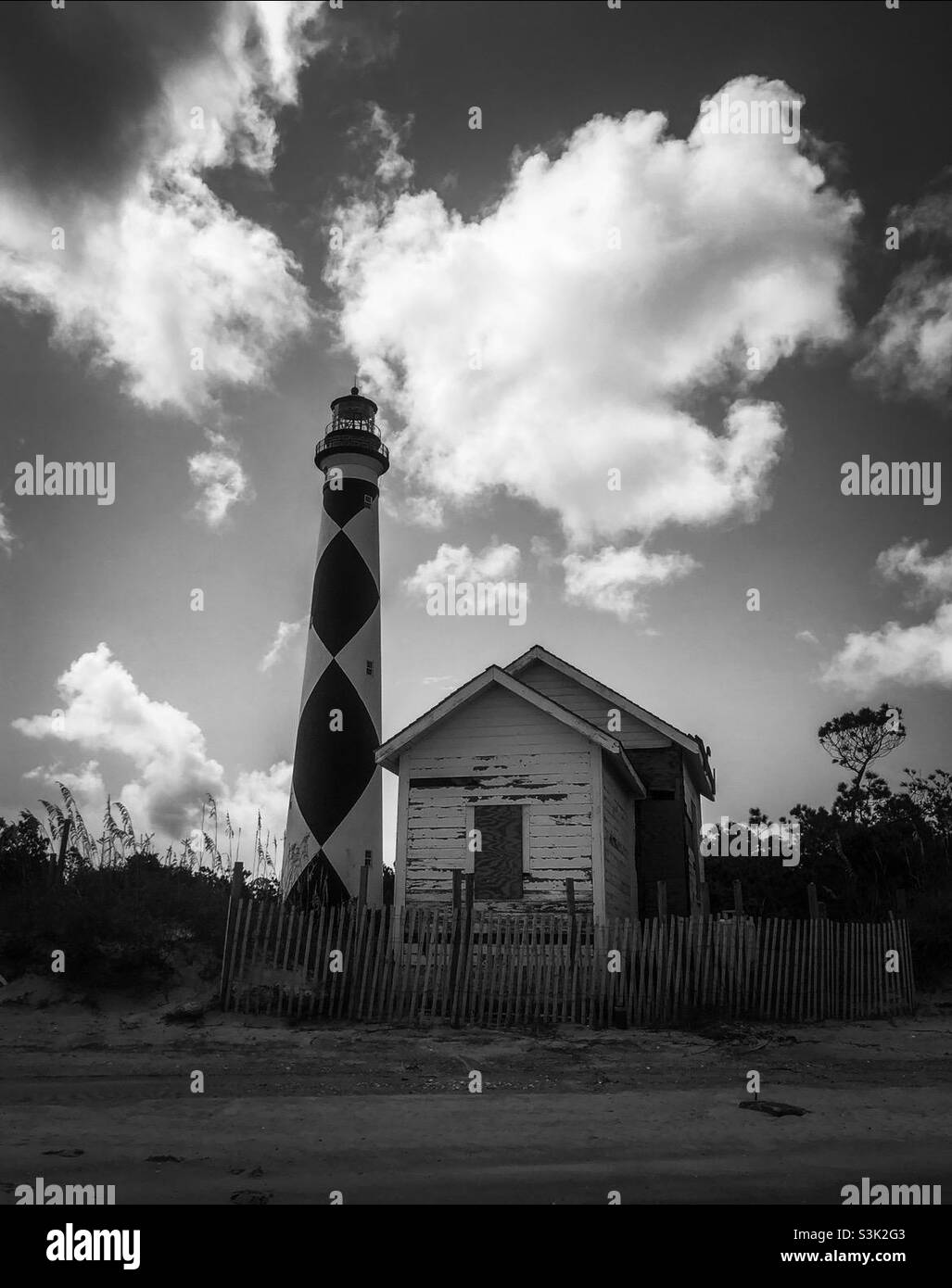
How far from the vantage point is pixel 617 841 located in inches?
657

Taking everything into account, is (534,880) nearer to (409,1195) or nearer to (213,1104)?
(213,1104)

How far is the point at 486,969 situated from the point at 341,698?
797cm

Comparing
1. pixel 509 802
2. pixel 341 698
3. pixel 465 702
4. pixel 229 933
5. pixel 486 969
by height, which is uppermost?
pixel 341 698

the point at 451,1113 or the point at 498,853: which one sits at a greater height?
the point at 498,853

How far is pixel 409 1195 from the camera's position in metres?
5.25

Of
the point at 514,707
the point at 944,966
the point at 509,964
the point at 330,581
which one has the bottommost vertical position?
the point at 944,966

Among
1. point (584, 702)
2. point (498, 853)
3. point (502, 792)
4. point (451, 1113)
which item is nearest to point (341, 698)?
point (584, 702)

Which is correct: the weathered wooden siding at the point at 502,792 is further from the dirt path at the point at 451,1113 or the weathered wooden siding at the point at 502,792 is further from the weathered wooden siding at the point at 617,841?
the dirt path at the point at 451,1113

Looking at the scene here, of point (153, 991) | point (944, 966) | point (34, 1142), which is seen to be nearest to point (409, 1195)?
point (34, 1142)

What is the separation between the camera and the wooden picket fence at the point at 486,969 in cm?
1245

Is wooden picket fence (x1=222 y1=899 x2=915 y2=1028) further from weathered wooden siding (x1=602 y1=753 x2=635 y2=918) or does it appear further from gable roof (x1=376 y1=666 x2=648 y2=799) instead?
gable roof (x1=376 y1=666 x2=648 y2=799)

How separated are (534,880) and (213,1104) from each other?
805 cm

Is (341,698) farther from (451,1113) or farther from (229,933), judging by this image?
(451,1113)
